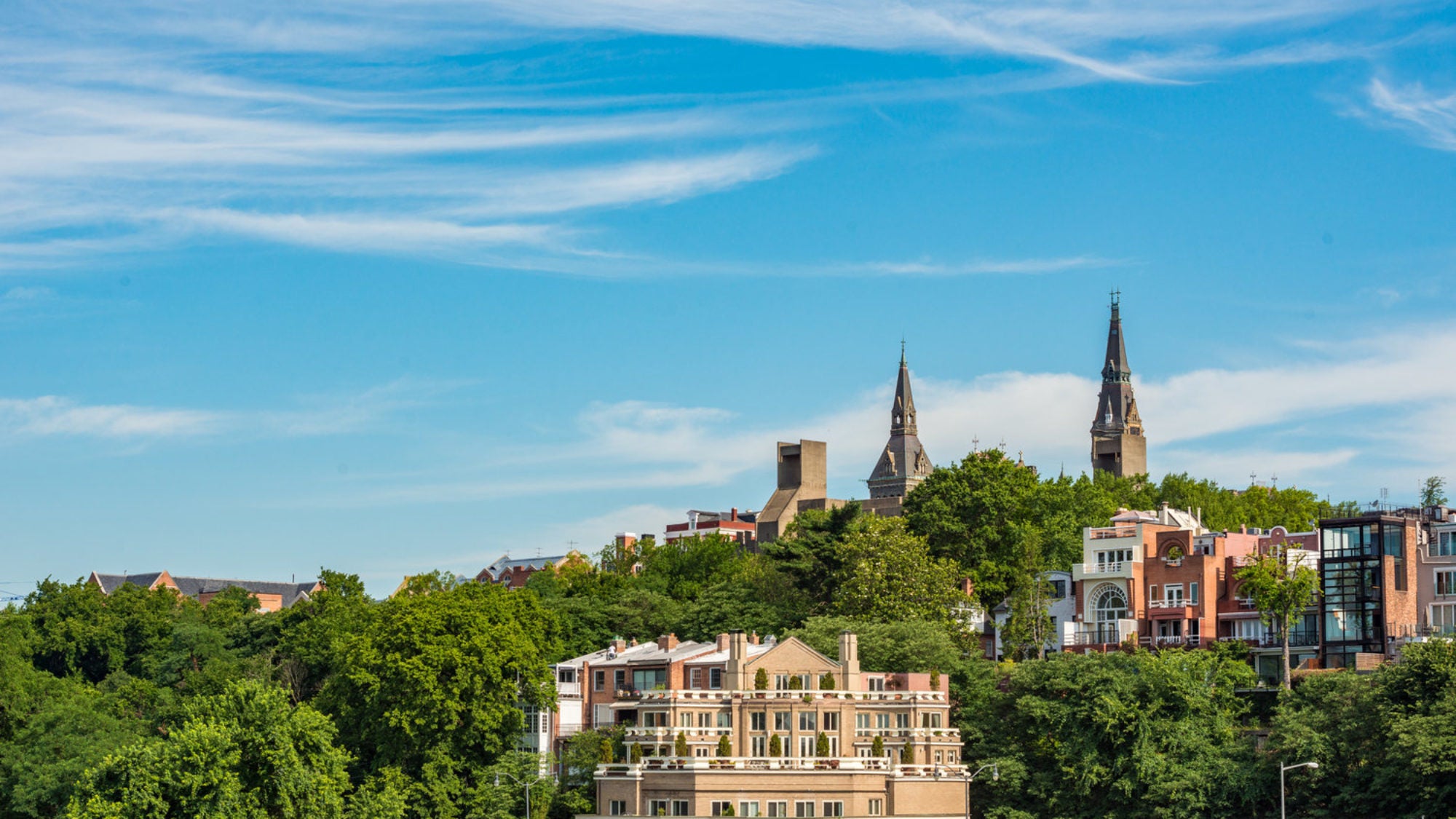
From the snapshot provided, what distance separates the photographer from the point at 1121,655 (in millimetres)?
98562

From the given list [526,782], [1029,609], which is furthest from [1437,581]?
[526,782]

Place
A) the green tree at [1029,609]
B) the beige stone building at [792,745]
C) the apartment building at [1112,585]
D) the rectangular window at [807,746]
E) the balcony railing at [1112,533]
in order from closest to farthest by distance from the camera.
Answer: the beige stone building at [792,745] → the rectangular window at [807,746] → the green tree at [1029,609] → the apartment building at [1112,585] → the balcony railing at [1112,533]

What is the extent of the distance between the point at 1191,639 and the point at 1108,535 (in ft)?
31.4

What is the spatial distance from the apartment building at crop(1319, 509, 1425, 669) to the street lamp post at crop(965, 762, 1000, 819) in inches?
780

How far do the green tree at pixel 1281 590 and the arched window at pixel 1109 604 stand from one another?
9289 mm

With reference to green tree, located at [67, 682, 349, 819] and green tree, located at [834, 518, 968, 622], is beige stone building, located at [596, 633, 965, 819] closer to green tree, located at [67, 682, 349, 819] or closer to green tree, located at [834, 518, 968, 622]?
green tree, located at [834, 518, 968, 622]

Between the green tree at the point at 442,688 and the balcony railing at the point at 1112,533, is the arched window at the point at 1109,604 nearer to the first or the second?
the balcony railing at the point at 1112,533

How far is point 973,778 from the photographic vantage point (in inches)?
3821

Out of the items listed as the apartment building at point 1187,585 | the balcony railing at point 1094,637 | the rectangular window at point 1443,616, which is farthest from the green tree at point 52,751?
the rectangular window at point 1443,616

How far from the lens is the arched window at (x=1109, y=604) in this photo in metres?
115

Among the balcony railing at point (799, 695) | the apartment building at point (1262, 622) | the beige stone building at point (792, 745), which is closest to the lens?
the beige stone building at point (792, 745)

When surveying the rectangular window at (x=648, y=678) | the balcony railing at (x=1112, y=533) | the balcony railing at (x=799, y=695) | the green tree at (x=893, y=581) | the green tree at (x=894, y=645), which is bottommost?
the balcony railing at (x=799, y=695)

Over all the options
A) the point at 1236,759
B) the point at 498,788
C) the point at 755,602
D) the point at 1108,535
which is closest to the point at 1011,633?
the point at 1108,535

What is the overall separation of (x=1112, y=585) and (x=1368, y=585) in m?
17.3
